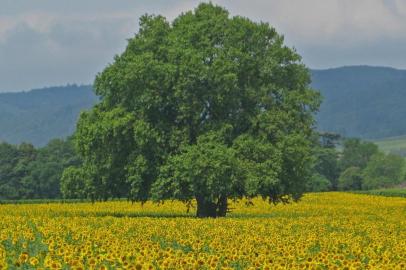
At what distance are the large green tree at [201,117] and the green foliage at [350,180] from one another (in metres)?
100

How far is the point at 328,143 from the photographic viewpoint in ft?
593

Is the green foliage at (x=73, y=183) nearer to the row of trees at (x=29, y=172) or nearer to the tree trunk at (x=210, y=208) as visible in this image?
the tree trunk at (x=210, y=208)

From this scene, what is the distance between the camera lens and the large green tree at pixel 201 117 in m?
42.9

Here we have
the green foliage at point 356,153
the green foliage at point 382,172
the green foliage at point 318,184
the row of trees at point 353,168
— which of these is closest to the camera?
the green foliage at point 318,184

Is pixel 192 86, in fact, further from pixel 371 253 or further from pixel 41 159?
pixel 41 159

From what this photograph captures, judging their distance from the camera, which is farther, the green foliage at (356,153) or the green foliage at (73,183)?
the green foliage at (356,153)

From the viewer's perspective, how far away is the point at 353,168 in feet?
500

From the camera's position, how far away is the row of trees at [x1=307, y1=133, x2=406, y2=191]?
146 m

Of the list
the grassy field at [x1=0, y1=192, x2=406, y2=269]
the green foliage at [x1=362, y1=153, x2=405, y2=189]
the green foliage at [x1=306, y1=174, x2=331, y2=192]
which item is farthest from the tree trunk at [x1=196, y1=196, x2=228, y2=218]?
the green foliage at [x1=362, y1=153, x2=405, y2=189]

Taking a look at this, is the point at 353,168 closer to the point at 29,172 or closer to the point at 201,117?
the point at 29,172

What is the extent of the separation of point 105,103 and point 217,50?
7.48 metres

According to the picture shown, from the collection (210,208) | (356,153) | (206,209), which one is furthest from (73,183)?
(356,153)

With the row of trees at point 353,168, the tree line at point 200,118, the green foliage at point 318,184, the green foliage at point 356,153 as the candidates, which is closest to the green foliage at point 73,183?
the tree line at point 200,118

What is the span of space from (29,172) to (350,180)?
6071 centimetres
